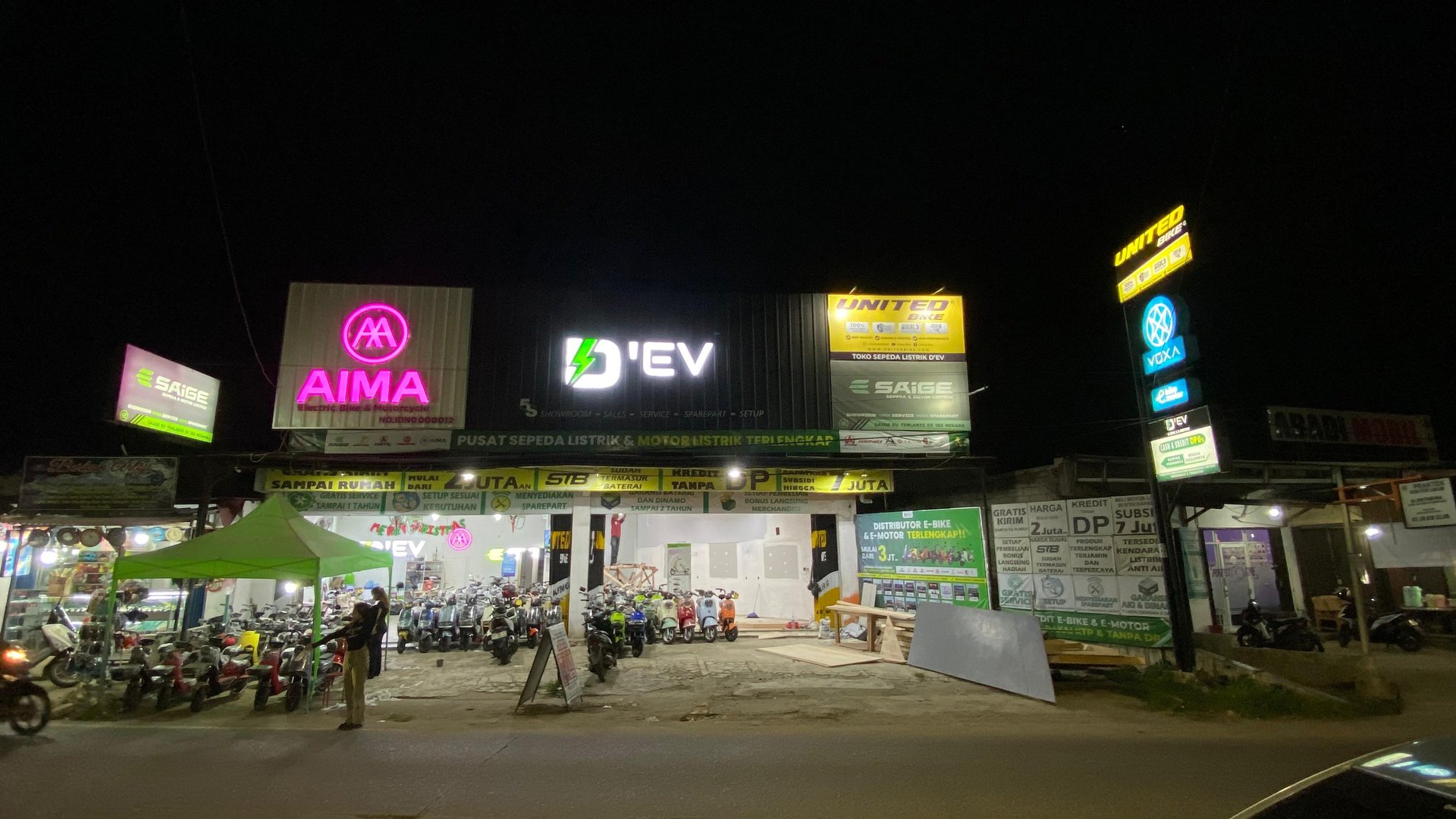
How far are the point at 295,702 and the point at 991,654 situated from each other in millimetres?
10056

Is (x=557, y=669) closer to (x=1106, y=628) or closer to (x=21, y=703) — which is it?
(x=21, y=703)

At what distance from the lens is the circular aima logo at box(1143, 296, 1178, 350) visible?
11.3m

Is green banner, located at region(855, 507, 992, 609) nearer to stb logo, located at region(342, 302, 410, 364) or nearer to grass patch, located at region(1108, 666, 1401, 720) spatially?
grass patch, located at region(1108, 666, 1401, 720)

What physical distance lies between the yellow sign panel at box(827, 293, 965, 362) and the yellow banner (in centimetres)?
362

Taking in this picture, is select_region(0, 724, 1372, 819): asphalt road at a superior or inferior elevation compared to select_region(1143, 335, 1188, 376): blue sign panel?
inferior

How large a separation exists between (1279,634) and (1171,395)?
6.43 m

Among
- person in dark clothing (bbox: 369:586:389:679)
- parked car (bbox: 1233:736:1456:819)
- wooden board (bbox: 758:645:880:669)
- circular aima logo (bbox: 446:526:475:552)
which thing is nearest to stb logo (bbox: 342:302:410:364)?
circular aima logo (bbox: 446:526:475:552)

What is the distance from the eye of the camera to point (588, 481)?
593 inches

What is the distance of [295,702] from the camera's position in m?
9.30

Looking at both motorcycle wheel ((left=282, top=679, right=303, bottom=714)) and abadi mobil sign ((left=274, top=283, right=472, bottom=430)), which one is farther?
abadi mobil sign ((left=274, top=283, right=472, bottom=430))

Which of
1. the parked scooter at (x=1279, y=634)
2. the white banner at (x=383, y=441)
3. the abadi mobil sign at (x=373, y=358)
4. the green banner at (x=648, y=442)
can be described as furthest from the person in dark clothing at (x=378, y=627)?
the parked scooter at (x=1279, y=634)

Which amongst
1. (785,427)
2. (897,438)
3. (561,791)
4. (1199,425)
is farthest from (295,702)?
(1199,425)

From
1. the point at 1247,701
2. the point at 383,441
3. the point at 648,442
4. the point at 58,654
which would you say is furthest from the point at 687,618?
the point at 58,654

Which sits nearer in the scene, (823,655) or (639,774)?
(639,774)
